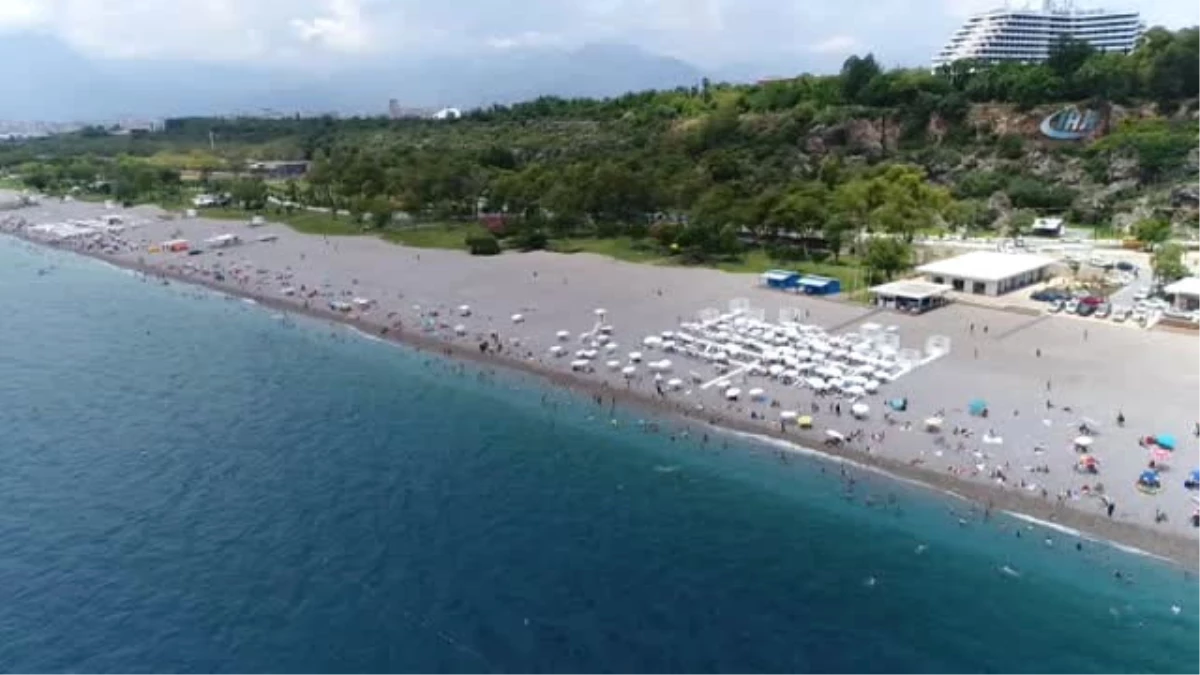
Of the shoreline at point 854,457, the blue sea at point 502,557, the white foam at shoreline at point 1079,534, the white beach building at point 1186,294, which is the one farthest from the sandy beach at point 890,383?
the white beach building at point 1186,294

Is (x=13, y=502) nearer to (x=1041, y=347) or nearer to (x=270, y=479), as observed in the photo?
(x=270, y=479)

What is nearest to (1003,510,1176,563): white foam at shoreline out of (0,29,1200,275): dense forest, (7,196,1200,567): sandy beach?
(7,196,1200,567): sandy beach

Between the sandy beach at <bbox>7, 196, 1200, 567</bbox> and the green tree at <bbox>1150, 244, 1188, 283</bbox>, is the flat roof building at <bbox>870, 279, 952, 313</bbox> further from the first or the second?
the green tree at <bbox>1150, 244, 1188, 283</bbox>

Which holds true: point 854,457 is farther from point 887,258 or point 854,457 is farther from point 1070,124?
point 1070,124

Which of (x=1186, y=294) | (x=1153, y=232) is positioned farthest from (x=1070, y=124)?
(x=1186, y=294)

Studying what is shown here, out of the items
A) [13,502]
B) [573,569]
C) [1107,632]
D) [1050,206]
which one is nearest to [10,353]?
[13,502]
